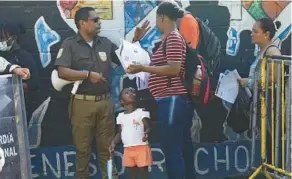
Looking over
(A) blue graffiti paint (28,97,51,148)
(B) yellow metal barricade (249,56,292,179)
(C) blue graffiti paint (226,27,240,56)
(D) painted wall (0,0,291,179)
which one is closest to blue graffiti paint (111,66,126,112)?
(D) painted wall (0,0,291,179)

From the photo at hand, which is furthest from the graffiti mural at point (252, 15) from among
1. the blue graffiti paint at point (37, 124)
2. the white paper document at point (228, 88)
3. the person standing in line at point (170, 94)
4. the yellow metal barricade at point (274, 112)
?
the blue graffiti paint at point (37, 124)

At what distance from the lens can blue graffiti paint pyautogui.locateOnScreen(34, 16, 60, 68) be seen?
6.03 m

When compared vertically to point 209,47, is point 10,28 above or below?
above

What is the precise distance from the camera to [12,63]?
5781 mm

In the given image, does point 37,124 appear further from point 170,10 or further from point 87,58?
point 170,10

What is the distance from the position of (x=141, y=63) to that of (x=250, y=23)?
4.60 ft

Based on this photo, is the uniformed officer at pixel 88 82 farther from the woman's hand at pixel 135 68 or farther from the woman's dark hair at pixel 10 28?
the woman's dark hair at pixel 10 28

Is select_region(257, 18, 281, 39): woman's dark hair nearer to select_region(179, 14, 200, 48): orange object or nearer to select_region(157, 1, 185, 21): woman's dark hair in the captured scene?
select_region(179, 14, 200, 48): orange object

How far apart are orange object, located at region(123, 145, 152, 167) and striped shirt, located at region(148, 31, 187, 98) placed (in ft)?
1.89

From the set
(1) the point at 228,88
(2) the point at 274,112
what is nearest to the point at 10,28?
(1) the point at 228,88

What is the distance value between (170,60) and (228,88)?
3.50 feet

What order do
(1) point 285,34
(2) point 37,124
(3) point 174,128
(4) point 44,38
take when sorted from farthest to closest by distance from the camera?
(1) point 285,34 < (2) point 37,124 < (4) point 44,38 < (3) point 174,128

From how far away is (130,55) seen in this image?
5.72 m

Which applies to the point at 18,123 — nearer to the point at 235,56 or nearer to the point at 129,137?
the point at 129,137
